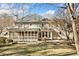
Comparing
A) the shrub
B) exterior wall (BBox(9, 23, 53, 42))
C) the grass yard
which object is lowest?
the grass yard

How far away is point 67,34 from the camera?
6.77 feet

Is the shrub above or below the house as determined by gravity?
below

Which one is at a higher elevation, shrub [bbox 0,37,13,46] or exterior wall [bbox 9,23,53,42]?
exterior wall [bbox 9,23,53,42]

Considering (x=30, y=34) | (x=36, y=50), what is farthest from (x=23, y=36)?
(x=36, y=50)

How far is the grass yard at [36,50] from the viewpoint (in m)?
2.04

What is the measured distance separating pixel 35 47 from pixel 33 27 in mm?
209

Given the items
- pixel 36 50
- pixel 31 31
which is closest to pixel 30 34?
pixel 31 31

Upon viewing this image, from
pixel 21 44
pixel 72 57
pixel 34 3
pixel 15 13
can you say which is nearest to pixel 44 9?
pixel 34 3

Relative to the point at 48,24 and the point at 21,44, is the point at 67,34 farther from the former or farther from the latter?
the point at 21,44

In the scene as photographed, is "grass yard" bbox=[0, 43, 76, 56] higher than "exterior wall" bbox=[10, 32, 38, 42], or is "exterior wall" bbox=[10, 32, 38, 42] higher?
"exterior wall" bbox=[10, 32, 38, 42]

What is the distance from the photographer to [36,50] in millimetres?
2047

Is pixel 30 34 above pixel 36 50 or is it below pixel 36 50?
above

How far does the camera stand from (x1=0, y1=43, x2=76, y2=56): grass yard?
2.04 m

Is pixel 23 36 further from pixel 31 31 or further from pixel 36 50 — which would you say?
pixel 36 50
